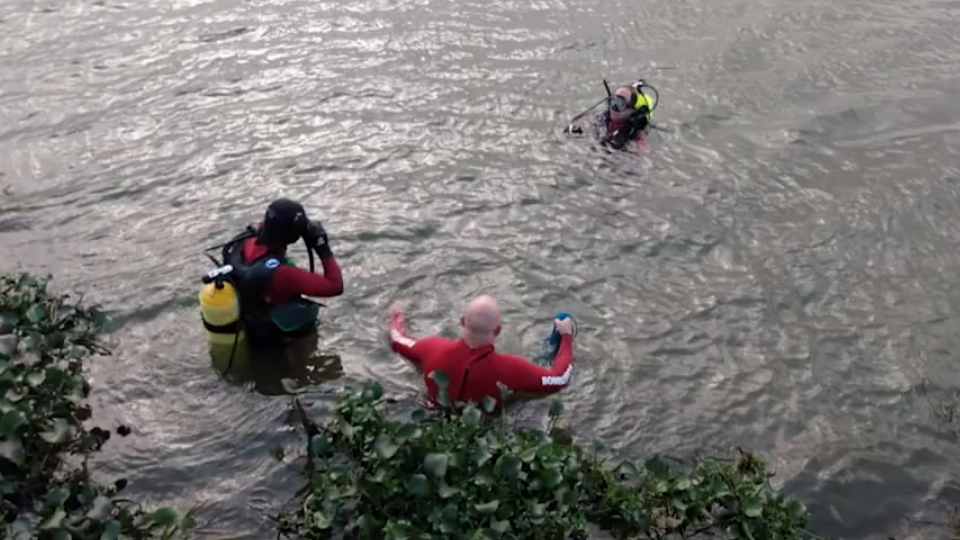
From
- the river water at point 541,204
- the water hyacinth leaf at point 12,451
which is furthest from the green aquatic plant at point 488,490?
the water hyacinth leaf at point 12,451

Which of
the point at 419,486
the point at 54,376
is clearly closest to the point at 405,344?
the point at 419,486

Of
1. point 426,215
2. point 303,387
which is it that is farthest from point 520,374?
point 426,215

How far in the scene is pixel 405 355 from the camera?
7.53 m

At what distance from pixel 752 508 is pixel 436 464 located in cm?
196

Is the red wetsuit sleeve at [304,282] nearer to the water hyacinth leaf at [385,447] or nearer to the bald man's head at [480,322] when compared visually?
the bald man's head at [480,322]

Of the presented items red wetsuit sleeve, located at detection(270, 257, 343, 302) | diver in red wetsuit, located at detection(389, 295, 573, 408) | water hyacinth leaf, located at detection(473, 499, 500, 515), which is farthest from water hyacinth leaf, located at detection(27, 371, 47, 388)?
water hyacinth leaf, located at detection(473, 499, 500, 515)

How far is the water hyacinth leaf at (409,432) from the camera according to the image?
5.67 m

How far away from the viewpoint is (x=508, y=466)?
18.5ft

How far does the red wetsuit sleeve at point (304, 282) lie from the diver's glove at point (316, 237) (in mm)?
79

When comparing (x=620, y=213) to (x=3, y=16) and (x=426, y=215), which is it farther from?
(x=3, y=16)

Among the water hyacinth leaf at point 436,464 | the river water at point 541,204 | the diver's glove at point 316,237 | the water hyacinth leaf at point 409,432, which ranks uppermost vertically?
the diver's glove at point 316,237

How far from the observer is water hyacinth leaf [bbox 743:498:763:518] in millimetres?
5902

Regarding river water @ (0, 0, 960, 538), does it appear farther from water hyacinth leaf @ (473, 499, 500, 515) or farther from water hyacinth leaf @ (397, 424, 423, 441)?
water hyacinth leaf @ (473, 499, 500, 515)

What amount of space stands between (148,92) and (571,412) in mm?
6941
